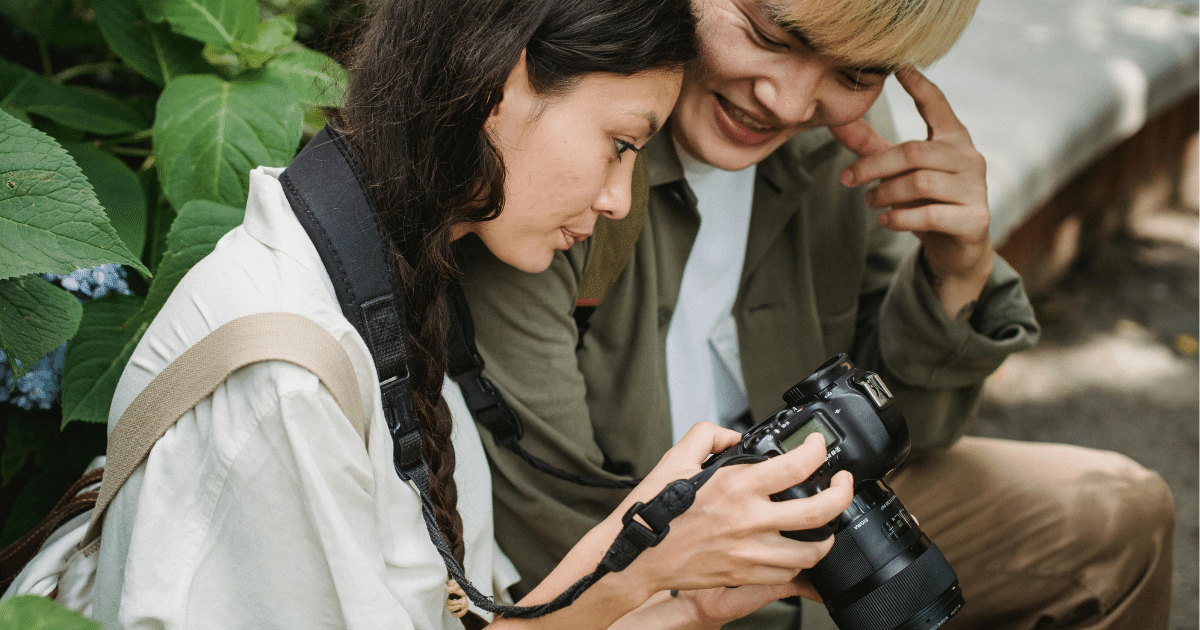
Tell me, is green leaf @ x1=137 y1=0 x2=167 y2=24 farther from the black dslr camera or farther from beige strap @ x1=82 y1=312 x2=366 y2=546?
the black dslr camera

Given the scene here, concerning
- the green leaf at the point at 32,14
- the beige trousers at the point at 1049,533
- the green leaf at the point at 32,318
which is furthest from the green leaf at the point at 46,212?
the beige trousers at the point at 1049,533

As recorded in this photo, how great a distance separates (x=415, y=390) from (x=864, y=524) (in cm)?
50

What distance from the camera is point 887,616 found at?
3.16 ft

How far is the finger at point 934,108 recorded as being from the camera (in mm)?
1303

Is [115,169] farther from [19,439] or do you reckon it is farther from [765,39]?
[765,39]

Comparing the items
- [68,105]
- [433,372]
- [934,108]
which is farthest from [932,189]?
[68,105]

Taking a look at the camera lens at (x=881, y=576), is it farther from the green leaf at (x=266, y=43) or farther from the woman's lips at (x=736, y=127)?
the green leaf at (x=266, y=43)

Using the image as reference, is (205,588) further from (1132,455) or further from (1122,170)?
(1122,170)

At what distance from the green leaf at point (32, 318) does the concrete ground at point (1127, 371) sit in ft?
6.88

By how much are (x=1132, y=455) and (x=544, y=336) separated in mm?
1895

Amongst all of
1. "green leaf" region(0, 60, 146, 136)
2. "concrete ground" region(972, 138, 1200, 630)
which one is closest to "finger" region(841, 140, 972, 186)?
"green leaf" region(0, 60, 146, 136)

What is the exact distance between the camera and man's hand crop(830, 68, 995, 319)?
1282 mm

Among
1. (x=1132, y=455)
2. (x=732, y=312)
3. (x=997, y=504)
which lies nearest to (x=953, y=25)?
(x=732, y=312)

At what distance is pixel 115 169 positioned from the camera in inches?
48.8
